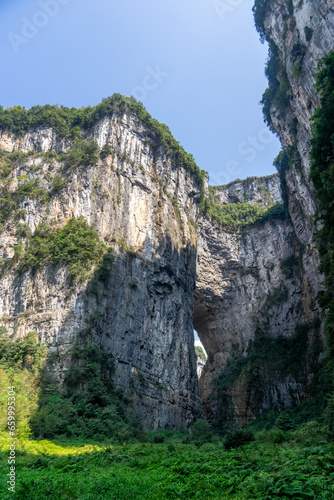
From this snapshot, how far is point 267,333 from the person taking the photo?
126ft

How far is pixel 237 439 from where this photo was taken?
49.7ft

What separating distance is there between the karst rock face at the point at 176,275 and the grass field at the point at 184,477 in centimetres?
1179

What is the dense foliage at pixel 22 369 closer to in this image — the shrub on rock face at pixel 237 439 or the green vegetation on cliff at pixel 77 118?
the shrub on rock face at pixel 237 439

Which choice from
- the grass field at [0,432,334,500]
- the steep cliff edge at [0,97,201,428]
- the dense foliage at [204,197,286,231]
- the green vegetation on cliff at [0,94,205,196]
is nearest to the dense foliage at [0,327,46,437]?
the steep cliff edge at [0,97,201,428]

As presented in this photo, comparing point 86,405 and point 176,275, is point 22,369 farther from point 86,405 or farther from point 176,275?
point 176,275

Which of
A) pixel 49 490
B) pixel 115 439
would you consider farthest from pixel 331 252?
pixel 115 439

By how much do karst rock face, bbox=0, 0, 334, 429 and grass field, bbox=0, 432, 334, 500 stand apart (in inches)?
464

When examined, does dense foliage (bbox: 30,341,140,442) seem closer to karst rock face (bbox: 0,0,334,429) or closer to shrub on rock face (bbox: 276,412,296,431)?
karst rock face (bbox: 0,0,334,429)

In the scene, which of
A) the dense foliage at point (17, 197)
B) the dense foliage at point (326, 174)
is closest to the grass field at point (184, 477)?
the dense foliage at point (326, 174)

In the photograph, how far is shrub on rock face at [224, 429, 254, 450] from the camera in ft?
48.9

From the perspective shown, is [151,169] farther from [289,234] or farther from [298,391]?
[298,391]

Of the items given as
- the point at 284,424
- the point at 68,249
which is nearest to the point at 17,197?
the point at 68,249

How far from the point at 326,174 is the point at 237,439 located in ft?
35.9

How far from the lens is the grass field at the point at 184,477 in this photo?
7.13 meters
